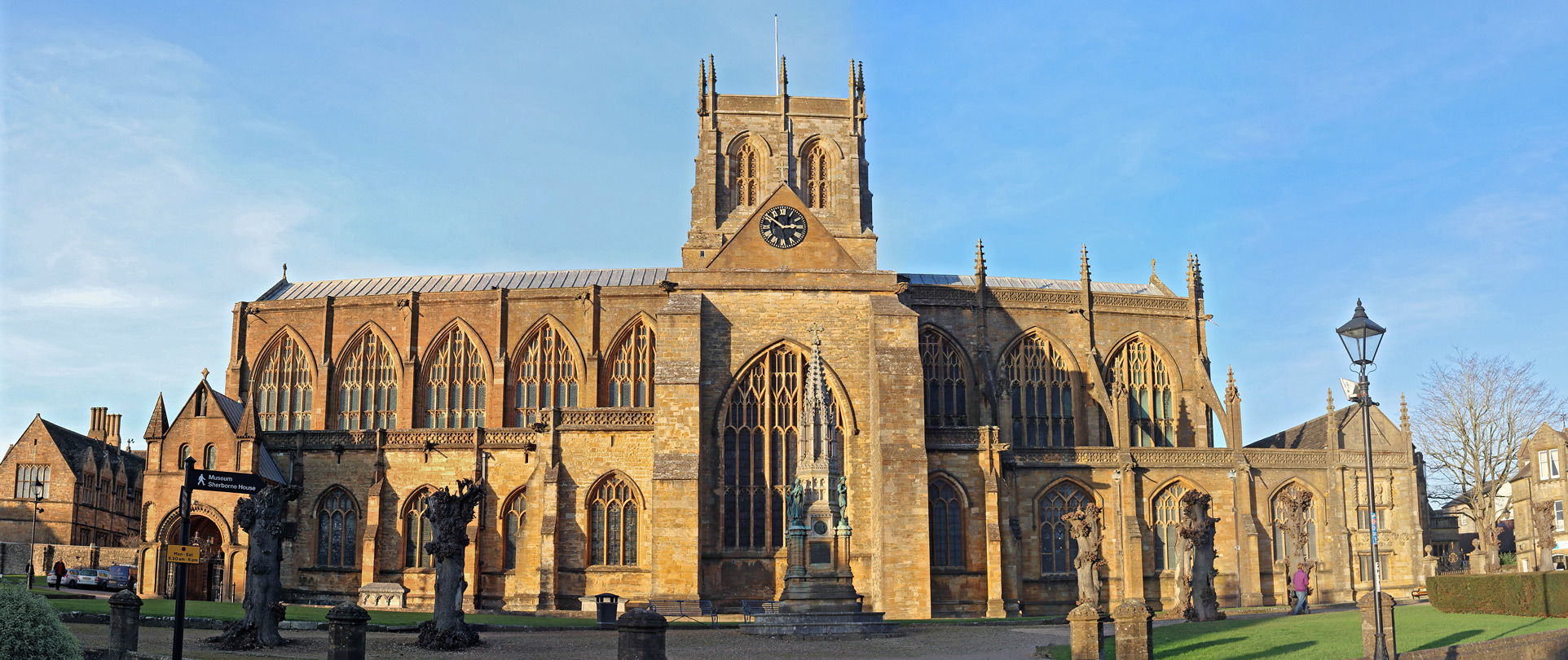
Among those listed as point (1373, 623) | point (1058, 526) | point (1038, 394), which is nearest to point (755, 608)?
point (1058, 526)

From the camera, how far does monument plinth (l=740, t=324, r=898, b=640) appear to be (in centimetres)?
3047

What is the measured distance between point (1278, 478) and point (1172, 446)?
432cm

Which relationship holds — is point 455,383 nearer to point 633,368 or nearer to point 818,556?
point 633,368

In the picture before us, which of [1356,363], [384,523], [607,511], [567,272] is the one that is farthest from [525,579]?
[1356,363]

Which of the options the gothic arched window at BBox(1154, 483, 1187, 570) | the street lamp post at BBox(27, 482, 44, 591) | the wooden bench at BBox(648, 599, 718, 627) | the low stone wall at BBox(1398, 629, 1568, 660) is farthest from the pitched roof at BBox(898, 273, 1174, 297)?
the street lamp post at BBox(27, 482, 44, 591)

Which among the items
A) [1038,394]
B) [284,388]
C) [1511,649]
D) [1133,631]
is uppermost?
[284,388]

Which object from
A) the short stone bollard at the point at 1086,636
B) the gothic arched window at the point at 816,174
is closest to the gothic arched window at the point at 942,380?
the gothic arched window at the point at 816,174

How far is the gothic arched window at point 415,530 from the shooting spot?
1813 inches

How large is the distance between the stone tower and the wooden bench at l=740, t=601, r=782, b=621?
16.3m

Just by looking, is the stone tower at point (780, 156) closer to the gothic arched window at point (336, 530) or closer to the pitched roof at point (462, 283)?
the pitched roof at point (462, 283)

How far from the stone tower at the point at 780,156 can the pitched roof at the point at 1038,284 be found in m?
5.19

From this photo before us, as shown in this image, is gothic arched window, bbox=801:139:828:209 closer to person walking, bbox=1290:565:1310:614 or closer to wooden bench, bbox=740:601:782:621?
wooden bench, bbox=740:601:782:621

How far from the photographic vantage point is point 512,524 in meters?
46.0

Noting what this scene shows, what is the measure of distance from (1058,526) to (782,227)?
1493 centimetres
